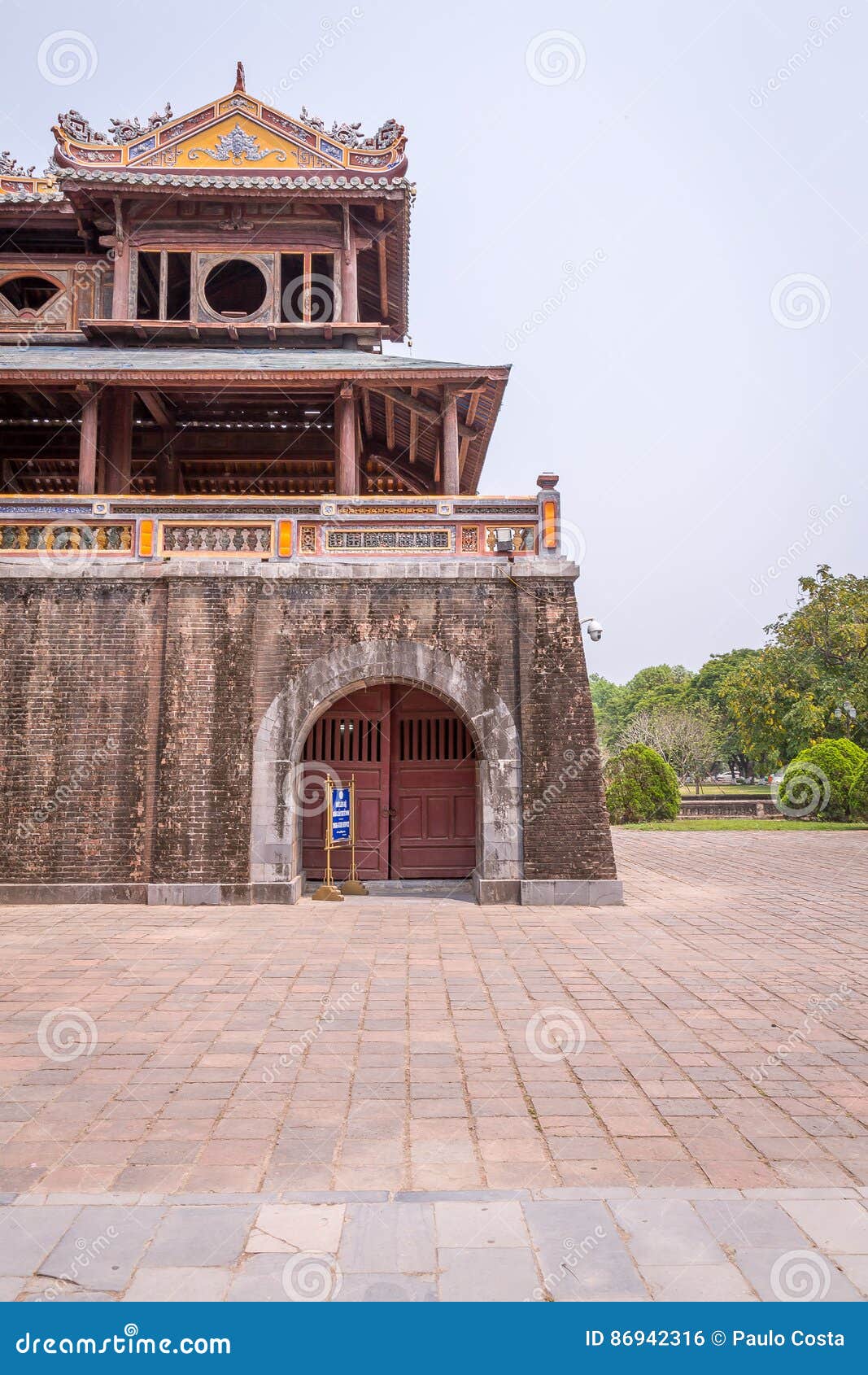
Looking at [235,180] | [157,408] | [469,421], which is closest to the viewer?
[469,421]

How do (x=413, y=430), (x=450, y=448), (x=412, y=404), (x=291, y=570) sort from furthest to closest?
(x=413, y=430), (x=412, y=404), (x=450, y=448), (x=291, y=570)

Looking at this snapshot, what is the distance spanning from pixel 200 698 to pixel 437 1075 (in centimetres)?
674

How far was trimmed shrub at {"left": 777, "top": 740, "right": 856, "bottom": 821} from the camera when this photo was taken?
22.8m

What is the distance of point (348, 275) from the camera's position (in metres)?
14.7

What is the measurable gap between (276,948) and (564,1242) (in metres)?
5.29

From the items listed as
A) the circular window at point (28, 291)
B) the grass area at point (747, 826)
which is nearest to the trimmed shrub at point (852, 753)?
the grass area at point (747, 826)

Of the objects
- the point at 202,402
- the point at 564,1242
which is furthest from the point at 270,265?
the point at 564,1242

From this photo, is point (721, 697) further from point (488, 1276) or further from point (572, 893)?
point (488, 1276)

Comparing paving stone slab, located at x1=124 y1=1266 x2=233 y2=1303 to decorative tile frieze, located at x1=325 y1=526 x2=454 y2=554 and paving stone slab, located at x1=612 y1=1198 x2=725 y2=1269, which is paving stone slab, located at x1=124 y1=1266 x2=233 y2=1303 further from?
decorative tile frieze, located at x1=325 y1=526 x2=454 y2=554

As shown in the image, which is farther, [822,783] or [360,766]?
[822,783]

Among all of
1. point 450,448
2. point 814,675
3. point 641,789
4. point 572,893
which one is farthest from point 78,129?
point 814,675

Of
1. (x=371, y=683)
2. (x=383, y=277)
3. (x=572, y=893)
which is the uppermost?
(x=383, y=277)

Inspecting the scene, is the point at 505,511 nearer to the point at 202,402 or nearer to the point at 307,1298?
the point at 202,402

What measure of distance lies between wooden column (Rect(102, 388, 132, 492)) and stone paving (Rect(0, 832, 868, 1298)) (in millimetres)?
6645
